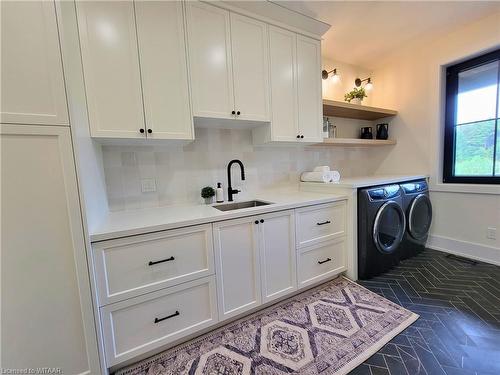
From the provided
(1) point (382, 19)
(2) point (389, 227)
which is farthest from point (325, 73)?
(2) point (389, 227)

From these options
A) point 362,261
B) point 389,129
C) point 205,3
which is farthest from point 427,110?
point 205,3

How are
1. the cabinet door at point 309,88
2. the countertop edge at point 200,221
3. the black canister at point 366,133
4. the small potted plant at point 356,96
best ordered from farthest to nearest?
the black canister at point 366,133 < the small potted plant at point 356,96 < the cabinet door at point 309,88 < the countertop edge at point 200,221

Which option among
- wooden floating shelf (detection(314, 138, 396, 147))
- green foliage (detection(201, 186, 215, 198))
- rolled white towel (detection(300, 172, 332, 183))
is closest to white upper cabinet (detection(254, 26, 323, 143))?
wooden floating shelf (detection(314, 138, 396, 147))

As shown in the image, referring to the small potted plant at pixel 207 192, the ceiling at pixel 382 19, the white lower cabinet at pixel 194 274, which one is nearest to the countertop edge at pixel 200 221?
the white lower cabinet at pixel 194 274

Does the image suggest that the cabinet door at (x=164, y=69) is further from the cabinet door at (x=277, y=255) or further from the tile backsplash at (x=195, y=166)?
the cabinet door at (x=277, y=255)

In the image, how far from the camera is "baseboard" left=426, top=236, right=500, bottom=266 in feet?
7.25

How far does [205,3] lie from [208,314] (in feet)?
7.37

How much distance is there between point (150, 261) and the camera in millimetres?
1203

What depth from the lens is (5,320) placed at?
89cm

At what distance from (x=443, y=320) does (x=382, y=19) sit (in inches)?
106

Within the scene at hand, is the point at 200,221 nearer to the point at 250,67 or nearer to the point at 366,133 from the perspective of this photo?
the point at 250,67

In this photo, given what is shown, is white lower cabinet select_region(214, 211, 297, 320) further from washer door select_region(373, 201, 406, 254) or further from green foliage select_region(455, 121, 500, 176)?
green foliage select_region(455, 121, 500, 176)

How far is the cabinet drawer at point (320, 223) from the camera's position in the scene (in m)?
1.77

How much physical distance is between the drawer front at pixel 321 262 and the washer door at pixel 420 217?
0.95m
